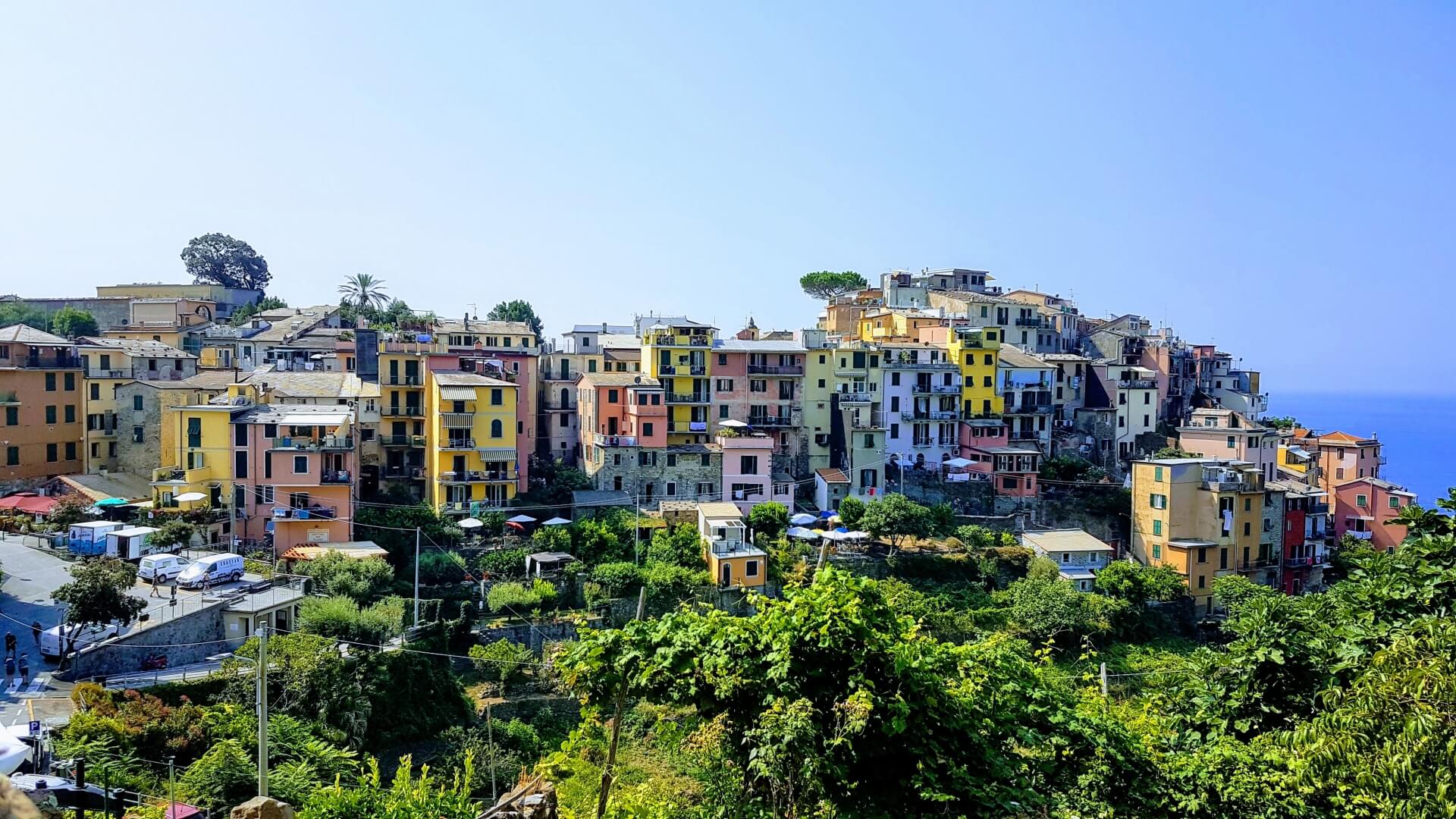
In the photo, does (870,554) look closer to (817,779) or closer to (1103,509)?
(1103,509)

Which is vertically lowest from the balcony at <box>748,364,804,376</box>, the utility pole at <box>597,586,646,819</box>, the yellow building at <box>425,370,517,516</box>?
the utility pole at <box>597,586,646,819</box>

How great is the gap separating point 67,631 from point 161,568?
5.37 meters

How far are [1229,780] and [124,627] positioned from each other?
27.6m

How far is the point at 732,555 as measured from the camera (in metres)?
39.9

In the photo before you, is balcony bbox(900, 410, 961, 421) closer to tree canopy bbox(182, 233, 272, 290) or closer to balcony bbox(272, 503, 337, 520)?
balcony bbox(272, 503, 337, 520)

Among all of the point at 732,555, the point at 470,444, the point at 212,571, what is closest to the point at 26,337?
the point at 212,571

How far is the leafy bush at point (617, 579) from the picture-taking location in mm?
37719

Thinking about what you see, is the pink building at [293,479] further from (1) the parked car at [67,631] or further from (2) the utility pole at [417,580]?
(1) the parked car at [67,631]

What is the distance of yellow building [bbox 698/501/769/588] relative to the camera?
39.8 meters

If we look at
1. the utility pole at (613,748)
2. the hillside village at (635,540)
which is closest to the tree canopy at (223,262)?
the hillside village at (635,540)

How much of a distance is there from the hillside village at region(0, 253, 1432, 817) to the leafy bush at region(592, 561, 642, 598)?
14cm

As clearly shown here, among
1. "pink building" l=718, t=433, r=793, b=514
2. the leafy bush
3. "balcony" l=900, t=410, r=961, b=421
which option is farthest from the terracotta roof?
"balcony" l=900, t=410, r=961, b=421

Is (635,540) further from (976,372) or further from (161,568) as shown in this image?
(976,372)

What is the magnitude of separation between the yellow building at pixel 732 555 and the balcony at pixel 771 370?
11.8 m
